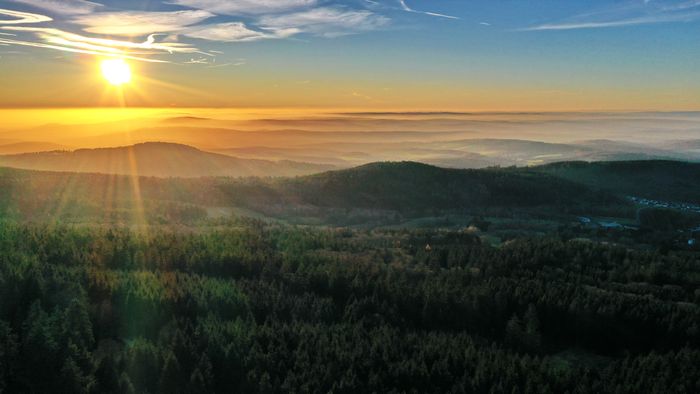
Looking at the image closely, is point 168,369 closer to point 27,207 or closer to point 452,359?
point 452,359

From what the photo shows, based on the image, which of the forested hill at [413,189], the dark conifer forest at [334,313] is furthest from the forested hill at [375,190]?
the dark conifer forest at [334,313]

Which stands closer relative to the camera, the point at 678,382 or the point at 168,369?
the point at 168,369

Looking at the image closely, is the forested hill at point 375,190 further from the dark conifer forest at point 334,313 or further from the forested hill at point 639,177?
the dark conifer forest at point 334,313

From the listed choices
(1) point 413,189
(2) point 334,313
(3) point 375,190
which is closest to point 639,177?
(1) point 413,189

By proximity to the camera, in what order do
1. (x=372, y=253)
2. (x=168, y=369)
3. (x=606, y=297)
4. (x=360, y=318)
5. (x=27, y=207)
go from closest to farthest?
1. (x=168, y=369)
2. (x=360, y=318)
3. (x=606, y=297)
4. (x=372, y=253)
5. (x=27, y=207)

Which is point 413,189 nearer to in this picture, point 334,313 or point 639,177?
point 639,177

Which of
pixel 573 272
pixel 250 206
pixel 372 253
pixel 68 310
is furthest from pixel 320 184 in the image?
pixel 68 310
